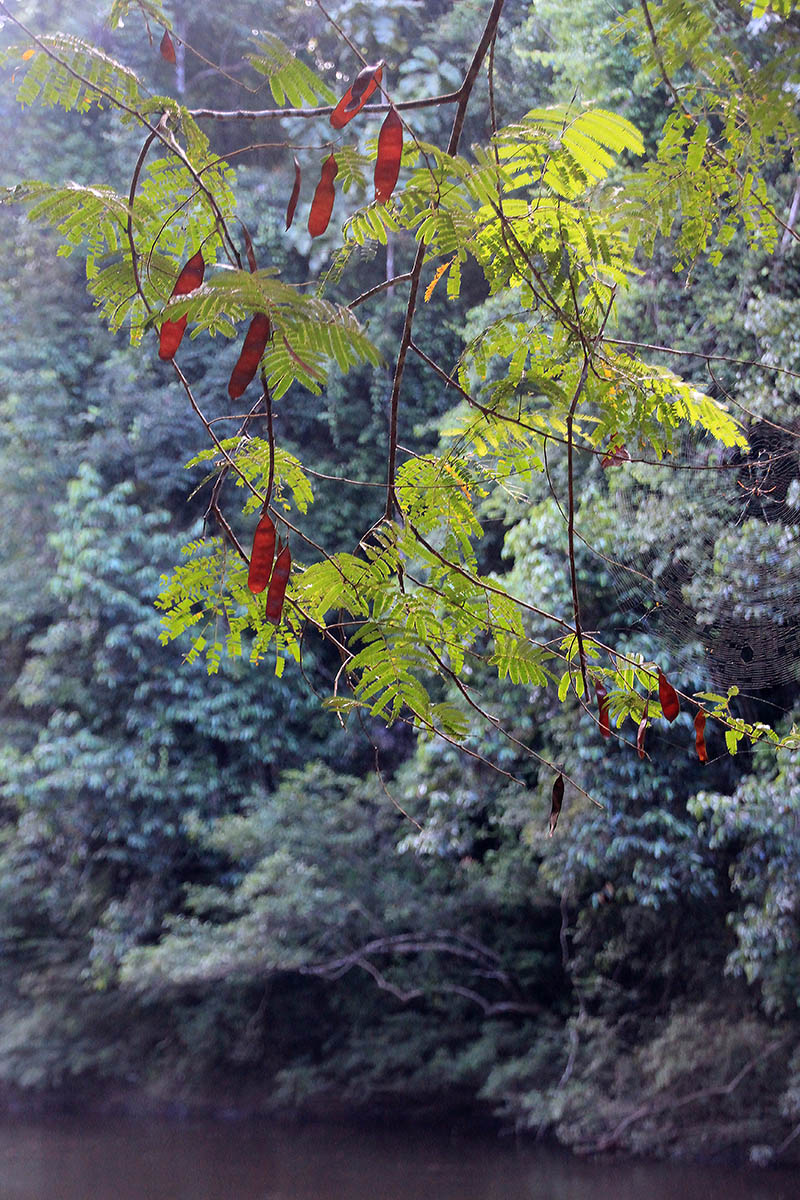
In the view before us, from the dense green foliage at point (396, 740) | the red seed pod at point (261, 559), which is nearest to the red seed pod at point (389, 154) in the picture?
the red seed pod at point (261, 559)

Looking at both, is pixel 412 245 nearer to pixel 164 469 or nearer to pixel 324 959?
pixel 164 469

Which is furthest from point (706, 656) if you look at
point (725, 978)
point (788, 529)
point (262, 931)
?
point (262, 931)

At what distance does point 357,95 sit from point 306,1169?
520cm

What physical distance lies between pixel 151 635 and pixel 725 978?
321 cm

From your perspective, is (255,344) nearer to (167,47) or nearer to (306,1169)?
(167,47)

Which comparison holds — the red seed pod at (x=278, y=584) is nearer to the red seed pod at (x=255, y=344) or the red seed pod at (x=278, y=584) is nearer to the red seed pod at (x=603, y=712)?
the red seed pod at (x=255, y=344)

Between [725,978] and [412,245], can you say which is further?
[412,245]

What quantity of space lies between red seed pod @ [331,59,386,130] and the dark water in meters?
4.46

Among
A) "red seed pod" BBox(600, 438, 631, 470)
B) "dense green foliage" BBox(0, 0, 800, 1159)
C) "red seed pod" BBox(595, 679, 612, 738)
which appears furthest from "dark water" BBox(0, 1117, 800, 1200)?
"red seed pod" BBox(600, 438, 631, 470)

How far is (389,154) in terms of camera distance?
2.32ft

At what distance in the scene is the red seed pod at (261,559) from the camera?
796mm

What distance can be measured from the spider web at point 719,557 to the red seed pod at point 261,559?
1.99 m

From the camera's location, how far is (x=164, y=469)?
577 centimetres

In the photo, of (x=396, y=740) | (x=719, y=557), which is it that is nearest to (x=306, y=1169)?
(x=396, y=740)
